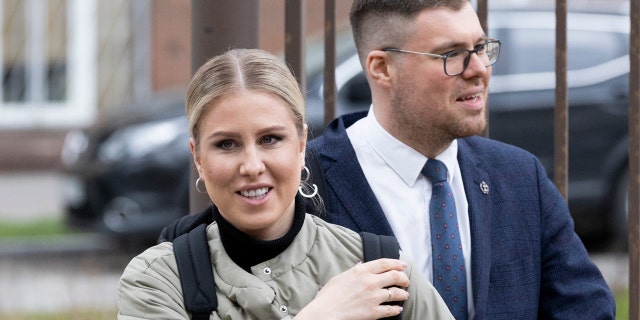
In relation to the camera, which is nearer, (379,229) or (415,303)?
(415,303)

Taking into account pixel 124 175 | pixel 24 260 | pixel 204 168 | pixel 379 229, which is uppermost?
pixel 204 168

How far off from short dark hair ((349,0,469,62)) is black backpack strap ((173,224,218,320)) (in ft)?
3.12

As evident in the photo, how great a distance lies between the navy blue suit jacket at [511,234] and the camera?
300 centimetres

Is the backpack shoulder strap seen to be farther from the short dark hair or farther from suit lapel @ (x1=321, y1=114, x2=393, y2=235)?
the short dark hair

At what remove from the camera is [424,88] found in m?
3.13

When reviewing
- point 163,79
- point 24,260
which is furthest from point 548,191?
point 163,79

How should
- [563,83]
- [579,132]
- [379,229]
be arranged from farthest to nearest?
[579,132], [563,83], [379,229]

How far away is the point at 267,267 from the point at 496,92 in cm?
501

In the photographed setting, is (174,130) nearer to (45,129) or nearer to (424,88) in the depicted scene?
(424,88)

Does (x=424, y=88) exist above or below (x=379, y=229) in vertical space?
above

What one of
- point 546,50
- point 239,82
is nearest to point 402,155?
point 239,82

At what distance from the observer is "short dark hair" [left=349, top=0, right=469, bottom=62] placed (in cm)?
317

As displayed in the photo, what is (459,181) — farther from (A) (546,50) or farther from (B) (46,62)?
(B) (46,62)

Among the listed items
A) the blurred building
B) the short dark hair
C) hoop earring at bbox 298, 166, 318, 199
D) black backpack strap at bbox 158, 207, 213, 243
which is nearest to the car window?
the short dark hair
